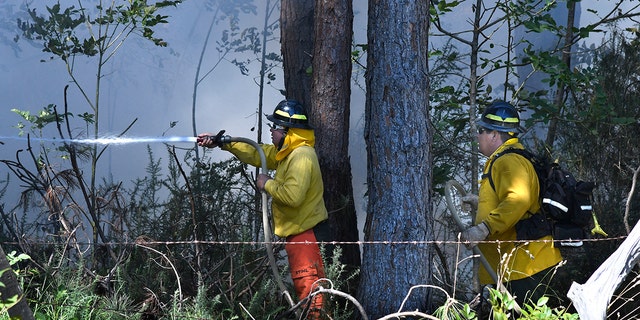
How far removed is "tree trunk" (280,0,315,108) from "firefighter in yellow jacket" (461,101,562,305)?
72.6 inches

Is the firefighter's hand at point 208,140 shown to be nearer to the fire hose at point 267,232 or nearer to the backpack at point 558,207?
the fire hose at point 267,232

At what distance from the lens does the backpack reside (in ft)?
20.3

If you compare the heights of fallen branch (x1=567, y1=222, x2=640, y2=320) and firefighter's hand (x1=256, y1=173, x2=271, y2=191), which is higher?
firefighter's hand (x1=256, y1=173, x2=271, y2=191)

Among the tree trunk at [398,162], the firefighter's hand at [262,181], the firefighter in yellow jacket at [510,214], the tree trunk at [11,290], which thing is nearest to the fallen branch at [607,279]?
the firefighter in yellow jacket at [510,214]

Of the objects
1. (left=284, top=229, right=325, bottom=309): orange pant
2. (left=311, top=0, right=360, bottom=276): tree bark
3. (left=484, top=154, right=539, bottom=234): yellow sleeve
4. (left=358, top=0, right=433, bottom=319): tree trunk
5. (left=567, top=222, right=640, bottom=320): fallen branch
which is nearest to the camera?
(left=567, top=222, right=640, bottom=320): fallen branch

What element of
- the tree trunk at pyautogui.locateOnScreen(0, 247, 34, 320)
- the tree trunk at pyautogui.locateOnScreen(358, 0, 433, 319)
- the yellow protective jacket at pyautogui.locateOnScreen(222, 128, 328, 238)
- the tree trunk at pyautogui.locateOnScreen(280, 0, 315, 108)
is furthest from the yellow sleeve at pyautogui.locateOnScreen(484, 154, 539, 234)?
the tree trunk at pyautogui.locateOnScreen(0, 247, 34, 320)

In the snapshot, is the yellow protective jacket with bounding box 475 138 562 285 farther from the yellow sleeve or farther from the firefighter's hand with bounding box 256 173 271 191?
the firefighter's hand with bounding box 256 173 271 191

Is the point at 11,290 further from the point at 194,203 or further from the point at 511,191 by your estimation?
the point at 511,191

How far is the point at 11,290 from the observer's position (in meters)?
4.96

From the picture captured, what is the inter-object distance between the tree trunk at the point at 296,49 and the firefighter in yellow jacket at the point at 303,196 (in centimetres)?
107

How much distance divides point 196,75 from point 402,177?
3272mm

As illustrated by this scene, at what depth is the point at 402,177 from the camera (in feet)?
21.0

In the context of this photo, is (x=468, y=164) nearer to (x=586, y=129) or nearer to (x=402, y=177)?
(x=586, y=129)

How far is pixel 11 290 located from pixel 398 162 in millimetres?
2461
